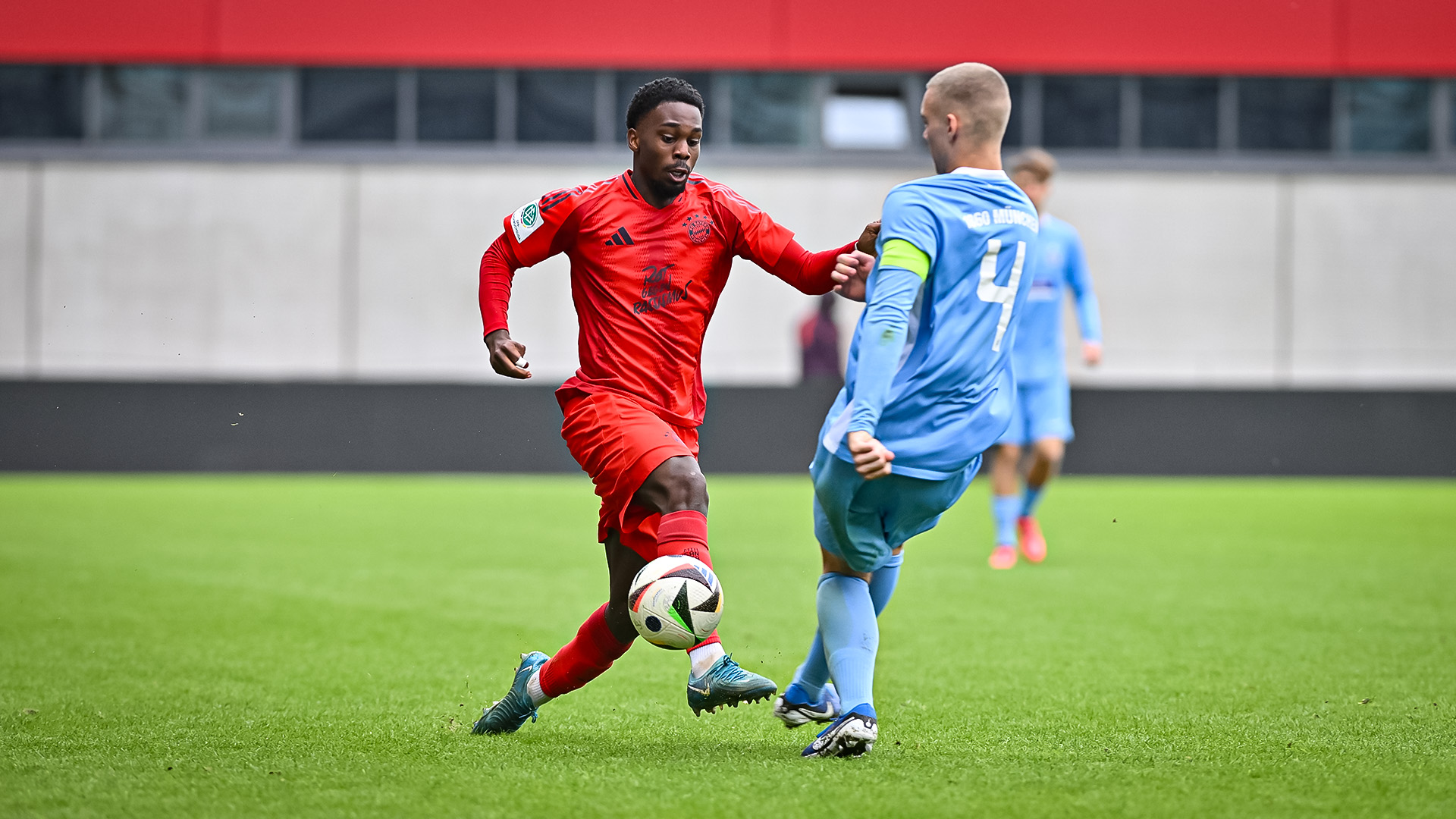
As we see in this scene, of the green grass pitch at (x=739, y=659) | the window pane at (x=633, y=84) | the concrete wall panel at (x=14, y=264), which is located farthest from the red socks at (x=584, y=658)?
the concrete wall panel at (x=14, y=264)

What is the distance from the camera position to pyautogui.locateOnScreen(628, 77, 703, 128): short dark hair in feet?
13.5

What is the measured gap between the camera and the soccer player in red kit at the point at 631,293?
4.06 m

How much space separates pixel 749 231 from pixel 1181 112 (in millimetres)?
17112

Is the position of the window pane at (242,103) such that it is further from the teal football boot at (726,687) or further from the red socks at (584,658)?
the teal football boot at (726,687)

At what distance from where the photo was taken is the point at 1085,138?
20047 mm

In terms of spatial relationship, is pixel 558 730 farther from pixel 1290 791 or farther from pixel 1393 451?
pixel 1393 451

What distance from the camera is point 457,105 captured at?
782 inches

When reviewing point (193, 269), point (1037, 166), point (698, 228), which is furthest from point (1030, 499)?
point (193, 269)

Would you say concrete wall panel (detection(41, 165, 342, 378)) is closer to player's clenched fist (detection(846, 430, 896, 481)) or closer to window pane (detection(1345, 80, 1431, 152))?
window pane (detection(1345, 80, 1431, 152))

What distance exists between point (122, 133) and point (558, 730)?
18.2m

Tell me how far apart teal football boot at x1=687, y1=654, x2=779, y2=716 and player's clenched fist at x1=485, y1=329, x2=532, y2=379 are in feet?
3.06

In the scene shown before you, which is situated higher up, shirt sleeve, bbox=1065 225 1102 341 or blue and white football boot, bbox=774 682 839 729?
shirt sleeve, bbox=1065 225 1102 341

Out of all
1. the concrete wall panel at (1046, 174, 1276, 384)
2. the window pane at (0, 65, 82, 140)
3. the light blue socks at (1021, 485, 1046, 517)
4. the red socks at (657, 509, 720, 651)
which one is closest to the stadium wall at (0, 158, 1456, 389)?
the concrete wall panel at (1046, 174, 1276, 384)

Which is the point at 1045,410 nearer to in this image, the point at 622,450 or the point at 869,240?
the point at 869,240
